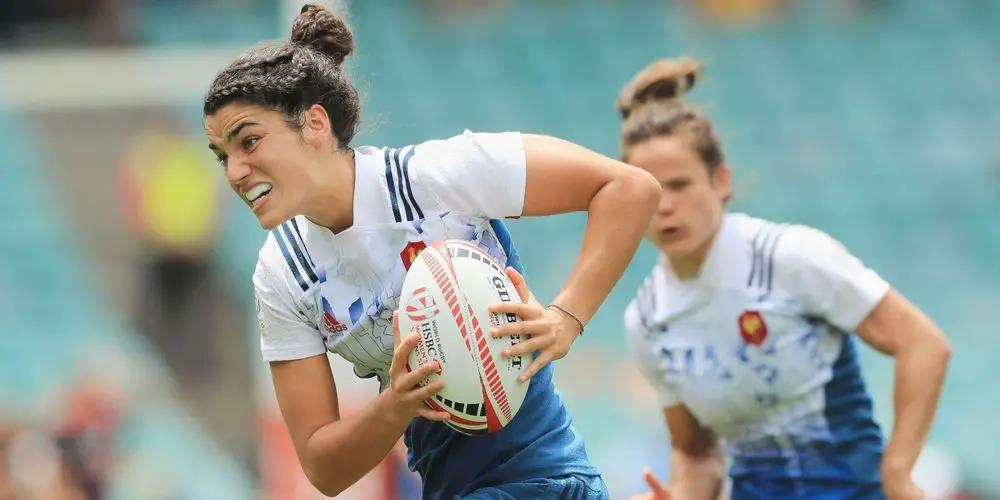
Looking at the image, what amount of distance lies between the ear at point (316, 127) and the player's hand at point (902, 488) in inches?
69.1

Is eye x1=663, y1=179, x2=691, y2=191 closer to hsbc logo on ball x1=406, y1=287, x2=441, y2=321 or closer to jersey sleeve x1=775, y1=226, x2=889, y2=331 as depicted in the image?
jersey sleeve x1=775, y1=226, x2=889, y2=331

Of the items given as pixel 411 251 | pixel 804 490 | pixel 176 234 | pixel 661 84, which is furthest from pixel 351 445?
pixel 176 234

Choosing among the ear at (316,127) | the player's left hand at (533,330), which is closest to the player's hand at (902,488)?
the player's left hand at (533,330)

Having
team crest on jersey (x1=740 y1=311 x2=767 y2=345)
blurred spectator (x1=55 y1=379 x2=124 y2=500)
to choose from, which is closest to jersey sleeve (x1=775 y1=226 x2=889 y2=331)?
team crest on jersey (x1=740 y1=311 x2=767 y2=345)

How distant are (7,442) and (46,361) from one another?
1725mm

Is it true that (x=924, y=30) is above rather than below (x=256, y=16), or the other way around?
below

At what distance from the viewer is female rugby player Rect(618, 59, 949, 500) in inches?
151

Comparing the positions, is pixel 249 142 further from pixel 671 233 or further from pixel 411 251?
pixel 671 233

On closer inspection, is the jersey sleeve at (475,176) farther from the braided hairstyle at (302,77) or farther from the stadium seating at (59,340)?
the stadium seating at (59,340)

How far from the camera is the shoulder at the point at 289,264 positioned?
10.2 feet

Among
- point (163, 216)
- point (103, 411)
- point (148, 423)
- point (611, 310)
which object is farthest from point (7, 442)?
point (611, 310)

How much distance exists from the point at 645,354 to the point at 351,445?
138 centimetres

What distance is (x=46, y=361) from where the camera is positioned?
32.0 feet

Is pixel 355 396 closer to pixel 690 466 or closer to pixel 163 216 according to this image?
pixel 163 216
